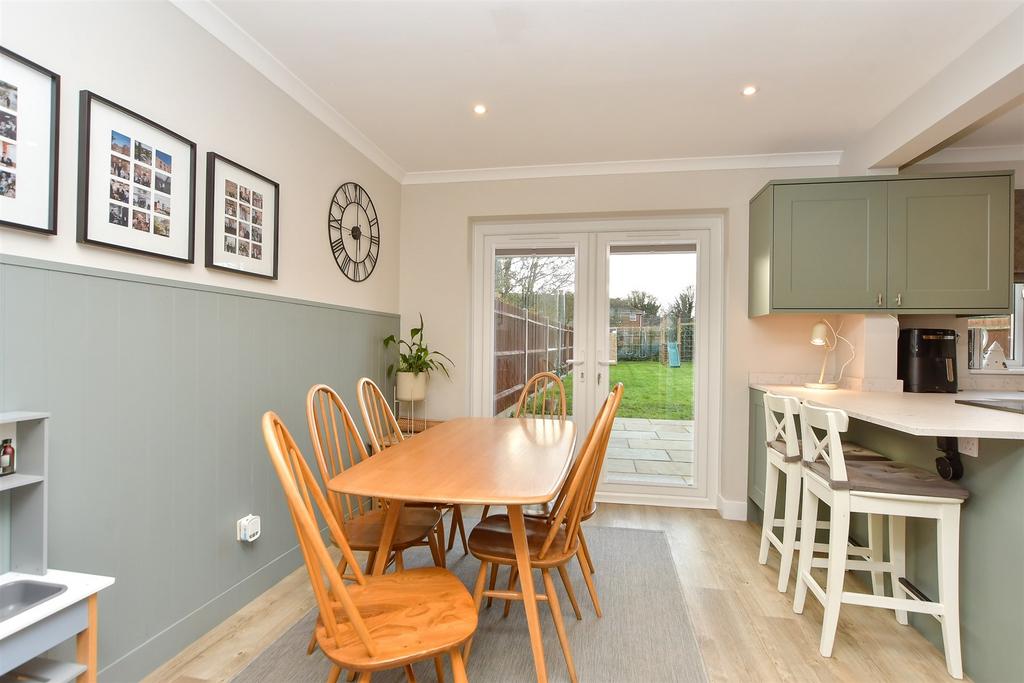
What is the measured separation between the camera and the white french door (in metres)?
3.73

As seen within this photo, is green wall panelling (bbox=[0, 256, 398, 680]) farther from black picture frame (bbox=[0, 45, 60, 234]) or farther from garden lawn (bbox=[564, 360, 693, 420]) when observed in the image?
garden lawn (bbox=[564, 360, 693, 420])

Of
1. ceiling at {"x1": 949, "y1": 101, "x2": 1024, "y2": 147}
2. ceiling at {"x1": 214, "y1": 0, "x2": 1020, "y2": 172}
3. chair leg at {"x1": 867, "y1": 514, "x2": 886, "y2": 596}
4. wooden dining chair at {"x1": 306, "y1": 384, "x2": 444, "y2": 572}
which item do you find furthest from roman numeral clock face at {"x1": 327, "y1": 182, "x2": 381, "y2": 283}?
ceiling at {"x1": 949, "y1": 101, "x2": 1024, "y2": 147}

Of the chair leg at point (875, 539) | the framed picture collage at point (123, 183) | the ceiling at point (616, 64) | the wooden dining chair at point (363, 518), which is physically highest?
the ceiling at point (616, 64)

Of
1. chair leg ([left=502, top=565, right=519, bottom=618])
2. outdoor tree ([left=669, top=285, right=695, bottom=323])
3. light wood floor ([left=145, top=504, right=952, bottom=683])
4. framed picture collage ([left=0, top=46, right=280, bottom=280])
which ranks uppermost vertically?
framed picture collage ([left=0, top=46, right=280, bottom=280])

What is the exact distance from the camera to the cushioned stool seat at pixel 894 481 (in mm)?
1796

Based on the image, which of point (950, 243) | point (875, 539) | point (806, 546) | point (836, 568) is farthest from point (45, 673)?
point (950, 243)

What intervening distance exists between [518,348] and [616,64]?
7.29 feet

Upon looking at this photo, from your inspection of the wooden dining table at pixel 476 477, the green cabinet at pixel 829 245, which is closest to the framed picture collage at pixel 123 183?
the wooden dining table at pixel 476 477

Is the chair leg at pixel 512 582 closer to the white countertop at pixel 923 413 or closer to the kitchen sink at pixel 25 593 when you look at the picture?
the kitchen sink at pixel 25 593

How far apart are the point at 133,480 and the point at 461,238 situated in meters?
2.67

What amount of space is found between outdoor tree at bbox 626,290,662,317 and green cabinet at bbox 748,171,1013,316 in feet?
2.74

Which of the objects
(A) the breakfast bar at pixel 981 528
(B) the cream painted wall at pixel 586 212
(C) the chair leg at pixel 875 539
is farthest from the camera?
(B) the cream painted wall at pixel 586 212

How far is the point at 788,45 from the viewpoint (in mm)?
2154

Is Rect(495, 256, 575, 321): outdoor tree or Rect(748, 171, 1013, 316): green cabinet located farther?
Rect(495, 256, 575, 321): outdoor tree
